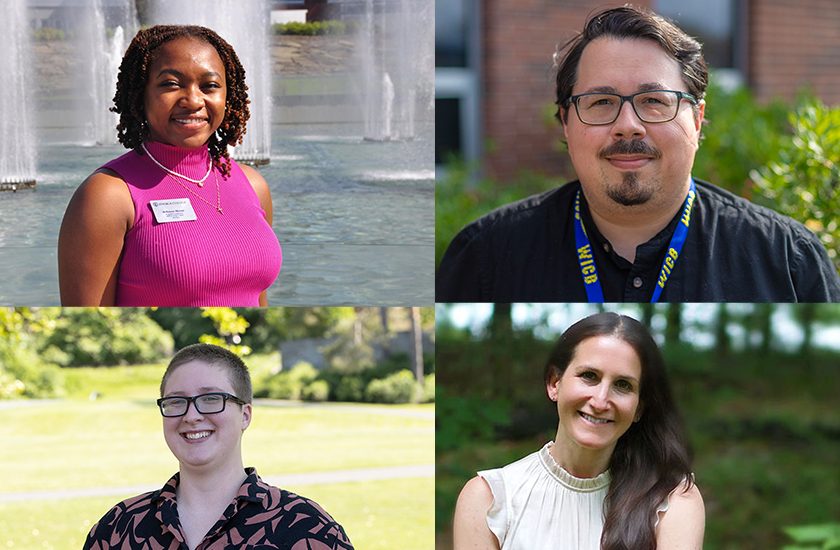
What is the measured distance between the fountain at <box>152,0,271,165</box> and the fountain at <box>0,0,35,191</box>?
365 millimetres

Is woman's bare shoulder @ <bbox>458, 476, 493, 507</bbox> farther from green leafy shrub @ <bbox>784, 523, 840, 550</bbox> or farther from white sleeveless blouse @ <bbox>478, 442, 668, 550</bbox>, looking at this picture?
green leafy shrub @ <bbox>784, 523, 840, 550</bbox>

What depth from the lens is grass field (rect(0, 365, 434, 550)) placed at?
2949mm

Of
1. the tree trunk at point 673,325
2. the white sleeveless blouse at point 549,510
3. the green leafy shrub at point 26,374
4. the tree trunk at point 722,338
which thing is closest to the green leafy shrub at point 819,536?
the tree trunk at point 722,338

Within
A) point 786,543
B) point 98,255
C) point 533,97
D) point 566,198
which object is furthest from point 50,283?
point 533,97

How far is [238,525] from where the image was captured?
2.29 m

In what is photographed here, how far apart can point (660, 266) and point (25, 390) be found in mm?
1980

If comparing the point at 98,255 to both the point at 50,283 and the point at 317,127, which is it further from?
the point at 317,127

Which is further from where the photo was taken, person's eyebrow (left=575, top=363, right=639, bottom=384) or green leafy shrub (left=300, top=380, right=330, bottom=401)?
green leafy shrub (left=300, top=380, right=330, bottom=401)

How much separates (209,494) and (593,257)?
106 centimetres

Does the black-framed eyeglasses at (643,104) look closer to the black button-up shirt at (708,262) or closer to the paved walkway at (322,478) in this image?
the black button-up shirt at (708,262)

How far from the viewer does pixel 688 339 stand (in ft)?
12.7

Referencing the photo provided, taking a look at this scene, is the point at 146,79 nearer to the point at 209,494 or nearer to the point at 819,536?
the point at 209,494

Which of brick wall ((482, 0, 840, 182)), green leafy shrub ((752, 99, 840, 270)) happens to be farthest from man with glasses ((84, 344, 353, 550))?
brick wall ((482, 0, 840, 182))

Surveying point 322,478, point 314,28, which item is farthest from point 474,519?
point 314,28
